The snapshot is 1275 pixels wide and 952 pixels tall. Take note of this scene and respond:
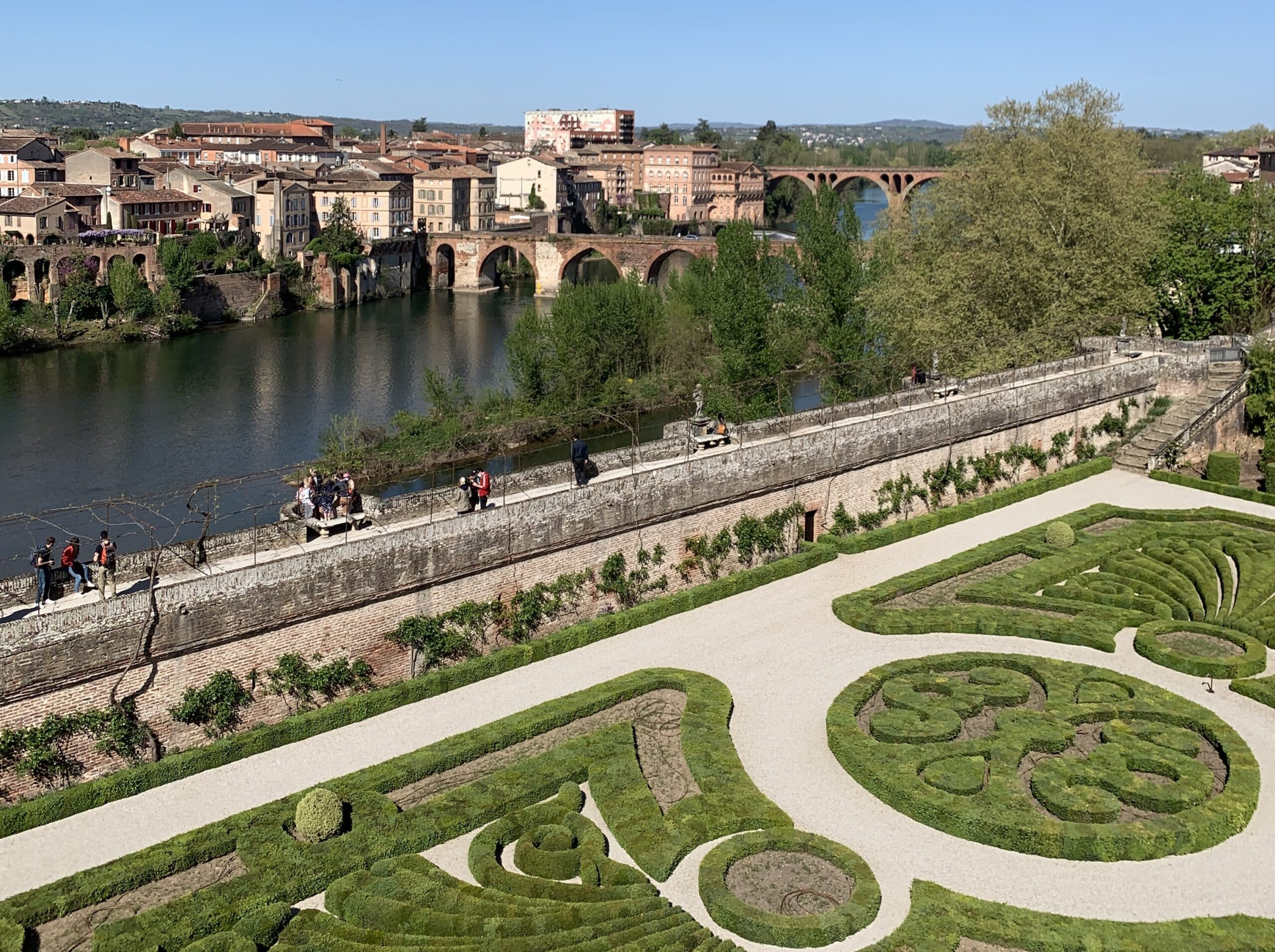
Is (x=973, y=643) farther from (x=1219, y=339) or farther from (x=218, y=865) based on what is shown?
(x=1219, y=339)

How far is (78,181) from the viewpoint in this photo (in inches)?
3435

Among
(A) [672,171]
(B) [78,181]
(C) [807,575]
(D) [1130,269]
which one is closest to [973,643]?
(C) [807,575]

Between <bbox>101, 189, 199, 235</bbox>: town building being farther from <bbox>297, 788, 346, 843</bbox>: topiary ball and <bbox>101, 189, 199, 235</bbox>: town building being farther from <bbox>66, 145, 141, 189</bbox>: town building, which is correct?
<bbox>297, 788, 346, 843</bbox>: topiary ball

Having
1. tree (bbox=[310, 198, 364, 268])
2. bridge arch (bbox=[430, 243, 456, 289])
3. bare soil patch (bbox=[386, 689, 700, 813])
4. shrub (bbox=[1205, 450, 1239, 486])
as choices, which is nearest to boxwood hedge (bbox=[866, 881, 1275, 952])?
bare soil patch (bbox=[386, 689, 700, 813])

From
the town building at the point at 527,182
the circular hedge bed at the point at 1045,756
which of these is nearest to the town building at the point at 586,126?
the town building at the point at 527,182

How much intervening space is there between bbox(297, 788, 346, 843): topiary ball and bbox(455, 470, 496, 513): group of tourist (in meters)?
7.31

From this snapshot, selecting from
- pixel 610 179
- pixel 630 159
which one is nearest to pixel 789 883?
pixel 610 179

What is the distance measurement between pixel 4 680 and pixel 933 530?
A: 2081 cm

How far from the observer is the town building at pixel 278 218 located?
86625mm

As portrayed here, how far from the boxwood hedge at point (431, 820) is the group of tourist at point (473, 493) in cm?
423

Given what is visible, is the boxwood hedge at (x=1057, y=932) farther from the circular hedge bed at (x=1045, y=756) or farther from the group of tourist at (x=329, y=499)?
the group of tourist at (x=329, y=499)

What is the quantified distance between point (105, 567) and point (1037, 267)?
30102 millimetres

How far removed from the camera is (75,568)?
2036 cm

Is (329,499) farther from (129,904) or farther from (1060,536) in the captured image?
(1060,536)
